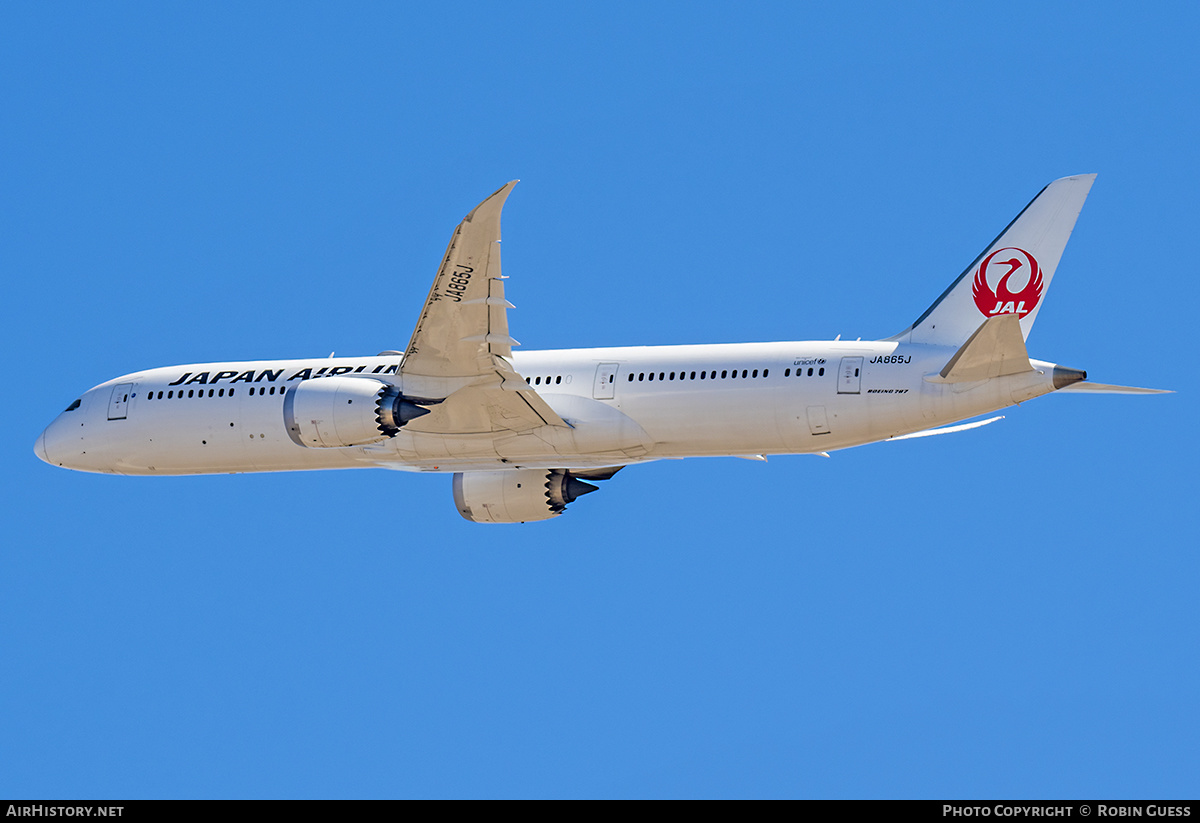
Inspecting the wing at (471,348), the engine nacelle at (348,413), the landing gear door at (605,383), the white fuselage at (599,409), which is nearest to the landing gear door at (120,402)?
the white fuselage at (599,409)

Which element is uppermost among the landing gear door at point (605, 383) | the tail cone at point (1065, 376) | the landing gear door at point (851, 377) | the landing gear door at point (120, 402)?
the landing gear door at point (120, 402)

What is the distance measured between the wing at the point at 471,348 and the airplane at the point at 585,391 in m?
0.03

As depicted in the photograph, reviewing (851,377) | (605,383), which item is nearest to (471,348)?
(605,383)

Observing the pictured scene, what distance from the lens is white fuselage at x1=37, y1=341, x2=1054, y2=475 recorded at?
85.6ft

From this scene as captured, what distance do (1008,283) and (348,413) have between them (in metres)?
11.6

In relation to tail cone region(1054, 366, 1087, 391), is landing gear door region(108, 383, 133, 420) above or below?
above

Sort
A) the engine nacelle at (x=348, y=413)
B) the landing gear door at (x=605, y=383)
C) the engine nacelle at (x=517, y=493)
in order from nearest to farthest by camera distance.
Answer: the engine nacelle at (x=348, y=413), the landing gear door at (x=605, y=383), the engine nacelle at (x=517, y=493)

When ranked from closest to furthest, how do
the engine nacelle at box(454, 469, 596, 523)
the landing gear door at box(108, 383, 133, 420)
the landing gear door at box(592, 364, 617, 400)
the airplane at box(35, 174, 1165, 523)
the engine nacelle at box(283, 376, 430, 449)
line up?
the airplane at box(35, 174, 1165, 523) → the engine nacelle at box(283, 376, 430, 449) → the landing gear door at box(592, 364, 617, 400) → the landing gear door at box(108, 383, 133, 420) → the engine nacelle at box(454, 469, 596, 523)

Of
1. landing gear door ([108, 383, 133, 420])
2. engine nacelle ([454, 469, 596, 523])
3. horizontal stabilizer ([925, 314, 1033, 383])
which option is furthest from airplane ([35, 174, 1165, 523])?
engine nacelle ([454, 469, 596, 523])

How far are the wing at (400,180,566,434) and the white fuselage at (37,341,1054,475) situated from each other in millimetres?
522

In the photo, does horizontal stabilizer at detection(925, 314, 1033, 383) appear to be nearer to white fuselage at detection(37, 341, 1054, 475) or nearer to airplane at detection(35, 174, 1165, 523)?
airplane at detection(35, 174, 1165, 523)

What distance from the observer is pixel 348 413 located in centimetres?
2645

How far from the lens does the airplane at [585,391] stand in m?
25.1

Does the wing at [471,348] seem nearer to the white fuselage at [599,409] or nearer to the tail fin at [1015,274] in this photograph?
the white fuselage at [599,409]
